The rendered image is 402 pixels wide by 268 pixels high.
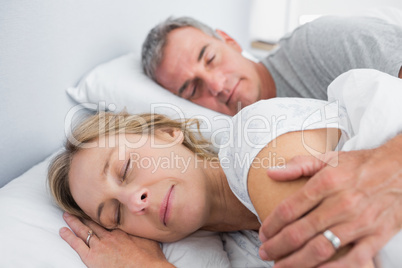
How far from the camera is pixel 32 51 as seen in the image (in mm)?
1116

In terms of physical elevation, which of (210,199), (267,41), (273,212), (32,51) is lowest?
(267,41)

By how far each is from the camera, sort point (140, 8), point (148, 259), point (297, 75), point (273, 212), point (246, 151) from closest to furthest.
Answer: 1. point (273, 212)
2. point (246, 151)
3. point (148, 259)
4. point (297, 75)
5. point (140, 8)

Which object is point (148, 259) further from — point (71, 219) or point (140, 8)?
point (140, 8)

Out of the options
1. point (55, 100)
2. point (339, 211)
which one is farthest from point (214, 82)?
point (339, 211)

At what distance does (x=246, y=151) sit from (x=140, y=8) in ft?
3.81

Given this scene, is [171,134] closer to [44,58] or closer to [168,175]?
[168,175]

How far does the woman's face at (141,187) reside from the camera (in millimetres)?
887

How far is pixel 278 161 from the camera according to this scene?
703 millimetres

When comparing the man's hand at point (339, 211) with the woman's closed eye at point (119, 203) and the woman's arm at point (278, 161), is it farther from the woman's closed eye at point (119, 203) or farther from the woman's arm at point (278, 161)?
the woman's closed eye at point (119, 203)

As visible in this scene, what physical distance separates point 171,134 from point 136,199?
258 mm

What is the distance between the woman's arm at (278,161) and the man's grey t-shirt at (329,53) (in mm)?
599

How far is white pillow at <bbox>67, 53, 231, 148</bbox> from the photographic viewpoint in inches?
52.4

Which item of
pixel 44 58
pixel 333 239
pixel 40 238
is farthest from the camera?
pixel 44 58

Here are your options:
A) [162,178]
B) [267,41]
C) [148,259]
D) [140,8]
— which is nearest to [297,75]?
[140,8]
